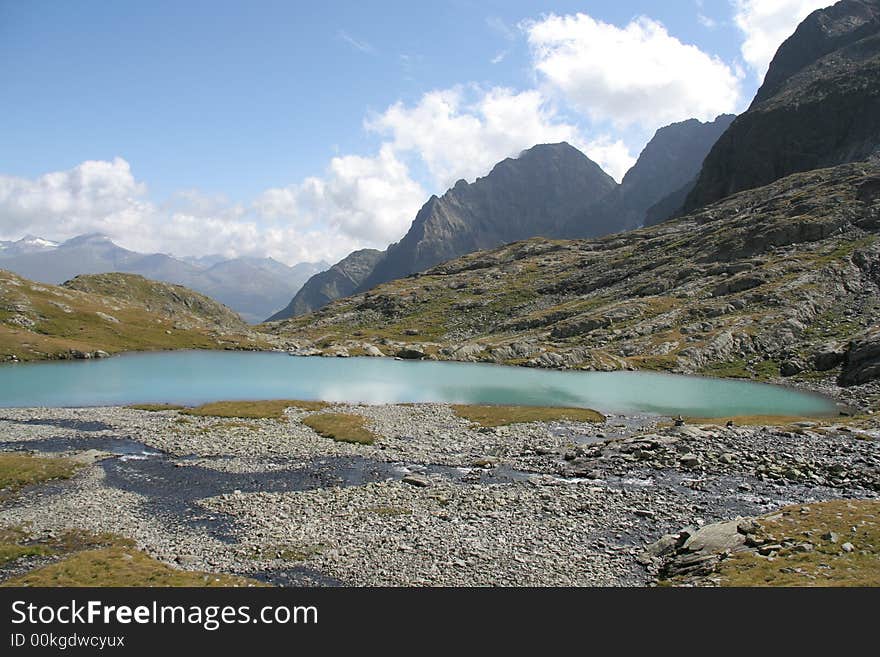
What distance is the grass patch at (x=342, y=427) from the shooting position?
50.7m

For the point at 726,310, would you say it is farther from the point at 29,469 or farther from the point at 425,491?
the point at 29,469

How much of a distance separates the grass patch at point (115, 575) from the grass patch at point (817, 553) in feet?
68.6

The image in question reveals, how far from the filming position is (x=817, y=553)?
71.7 feet

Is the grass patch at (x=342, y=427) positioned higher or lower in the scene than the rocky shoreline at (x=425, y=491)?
higher

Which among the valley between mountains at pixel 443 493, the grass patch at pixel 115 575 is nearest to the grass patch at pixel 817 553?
the valley between mountains at pixel 443 493

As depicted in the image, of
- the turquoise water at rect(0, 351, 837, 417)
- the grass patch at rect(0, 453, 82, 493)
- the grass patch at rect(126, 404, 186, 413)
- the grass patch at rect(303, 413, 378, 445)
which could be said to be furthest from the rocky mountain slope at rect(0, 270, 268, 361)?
the grass patch at rect(303, 413, 378, 445)

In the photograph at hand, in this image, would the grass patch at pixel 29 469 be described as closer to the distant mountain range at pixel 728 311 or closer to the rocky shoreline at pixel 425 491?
the rocky shoreline at pixel 425 491

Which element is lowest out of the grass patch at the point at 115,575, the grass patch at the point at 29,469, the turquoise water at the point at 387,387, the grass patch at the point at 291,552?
the grass patch at the point at 291,552

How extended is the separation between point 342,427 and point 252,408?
667 inches

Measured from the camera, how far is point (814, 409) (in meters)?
70.7

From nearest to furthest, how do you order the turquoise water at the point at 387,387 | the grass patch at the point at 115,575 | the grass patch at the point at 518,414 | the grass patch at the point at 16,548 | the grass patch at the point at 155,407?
the grass patch at the point at 115,575
the grass patch at the point at 16,548
the grass patch at the point at 518,414
the grass patch at the point at 155,407
the turquoise water at the point at 387,387

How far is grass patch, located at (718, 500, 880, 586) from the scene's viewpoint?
1939 centimetres

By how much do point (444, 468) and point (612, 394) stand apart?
4990cm

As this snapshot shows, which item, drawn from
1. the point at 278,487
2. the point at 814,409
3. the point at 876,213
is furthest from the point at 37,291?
the point at 876,213
